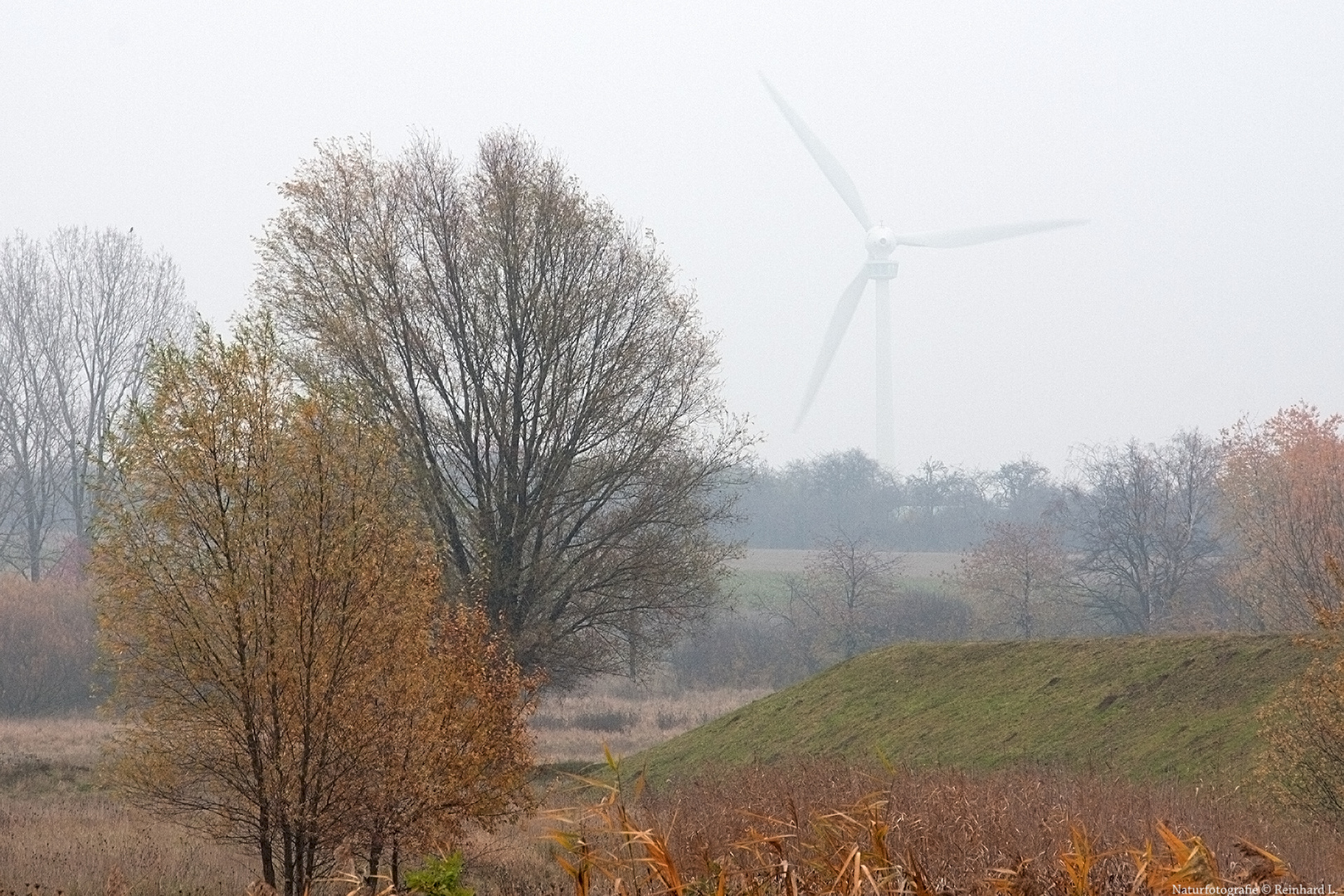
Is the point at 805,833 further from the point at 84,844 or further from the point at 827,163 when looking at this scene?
the point at 827,163

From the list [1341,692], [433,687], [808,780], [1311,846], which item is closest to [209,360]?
[433,687]

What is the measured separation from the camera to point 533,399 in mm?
26969

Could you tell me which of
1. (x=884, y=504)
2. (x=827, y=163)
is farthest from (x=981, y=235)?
(x=884, y=504)

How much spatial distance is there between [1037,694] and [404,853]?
47.9 feet

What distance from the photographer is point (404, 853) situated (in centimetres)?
1587

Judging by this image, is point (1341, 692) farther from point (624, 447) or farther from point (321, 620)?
point (624, 447)

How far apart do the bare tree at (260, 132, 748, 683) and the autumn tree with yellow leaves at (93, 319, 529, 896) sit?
12.7 metres

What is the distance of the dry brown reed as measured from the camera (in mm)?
4355

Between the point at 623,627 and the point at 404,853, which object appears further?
the point at 623,627

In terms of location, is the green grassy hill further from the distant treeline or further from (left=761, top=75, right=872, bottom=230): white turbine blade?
the distant treeline

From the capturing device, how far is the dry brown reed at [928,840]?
4.36m

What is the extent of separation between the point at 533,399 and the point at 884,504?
300 ft

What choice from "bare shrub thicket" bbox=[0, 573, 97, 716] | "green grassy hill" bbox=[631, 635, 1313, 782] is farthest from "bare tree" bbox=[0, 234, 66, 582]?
"green grassy hill" bbox=[631, 635, 1313, 782]

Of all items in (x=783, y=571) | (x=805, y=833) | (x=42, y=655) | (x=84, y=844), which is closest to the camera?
(x=805, y=833)
